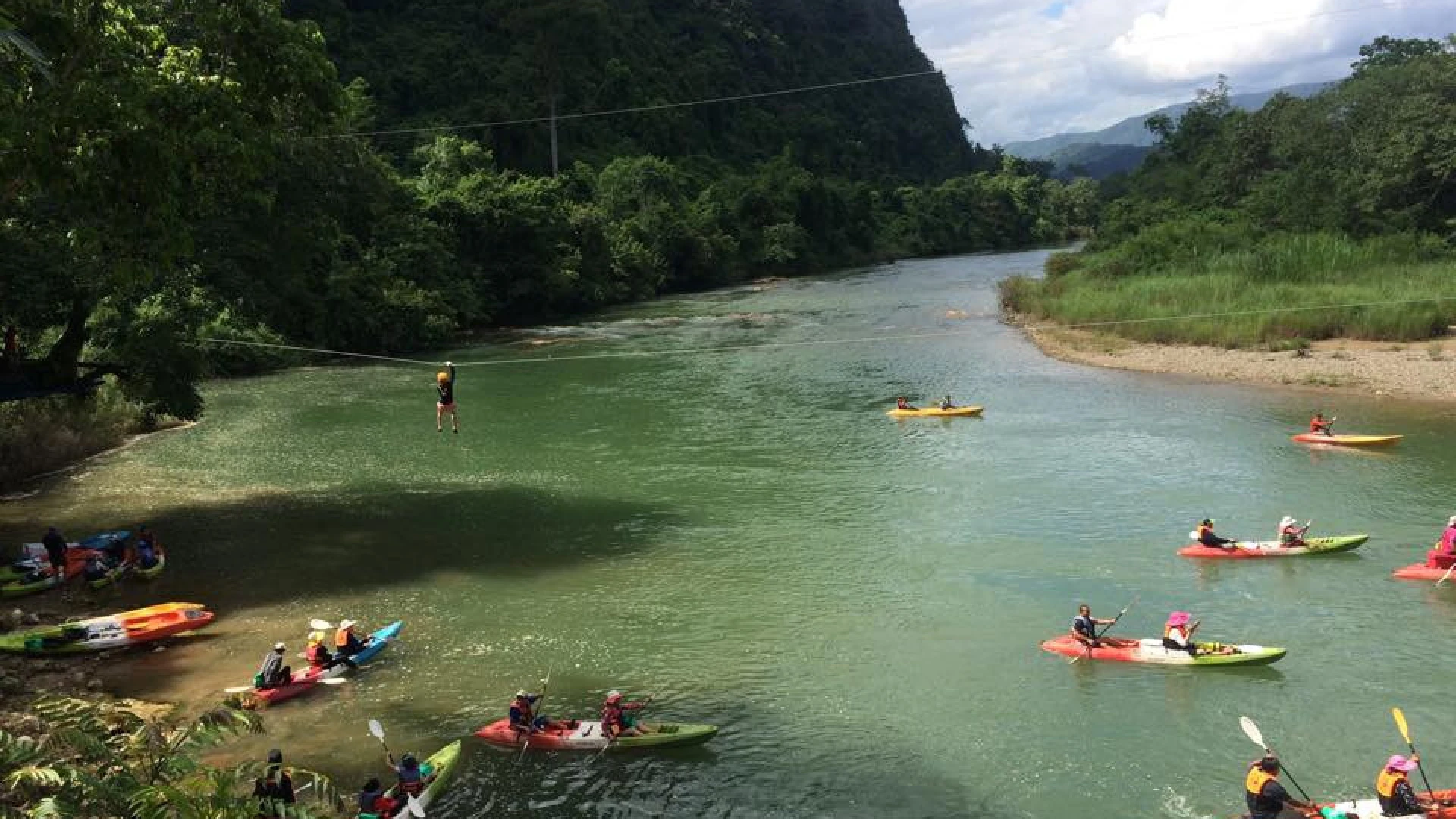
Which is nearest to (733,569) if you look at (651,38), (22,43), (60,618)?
(60,618)

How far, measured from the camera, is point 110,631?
1719 cm

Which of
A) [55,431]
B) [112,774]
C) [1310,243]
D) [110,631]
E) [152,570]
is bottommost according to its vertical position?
[110,631]

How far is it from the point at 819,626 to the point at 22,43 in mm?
14318

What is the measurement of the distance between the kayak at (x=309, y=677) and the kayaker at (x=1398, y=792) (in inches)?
550

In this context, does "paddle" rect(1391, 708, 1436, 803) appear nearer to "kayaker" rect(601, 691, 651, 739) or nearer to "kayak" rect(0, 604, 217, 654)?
"kayaker" rect(601, 691, 651, 739)

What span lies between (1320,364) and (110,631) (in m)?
36.9

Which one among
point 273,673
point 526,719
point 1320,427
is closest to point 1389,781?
point 526,719

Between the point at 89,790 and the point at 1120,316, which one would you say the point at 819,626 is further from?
the point at 1120,316

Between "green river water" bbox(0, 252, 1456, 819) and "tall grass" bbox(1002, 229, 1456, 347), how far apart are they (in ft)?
20.5

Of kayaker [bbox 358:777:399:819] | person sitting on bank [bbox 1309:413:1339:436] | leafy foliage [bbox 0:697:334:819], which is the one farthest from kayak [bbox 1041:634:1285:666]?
person sitting on bank [bbox 1309:413:1339:436]

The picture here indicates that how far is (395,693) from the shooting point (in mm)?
15820

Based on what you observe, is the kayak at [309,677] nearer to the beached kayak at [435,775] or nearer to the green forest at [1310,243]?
the beached kayak at [435,775]

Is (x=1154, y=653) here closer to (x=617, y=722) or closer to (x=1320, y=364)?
(x=617, y=722)

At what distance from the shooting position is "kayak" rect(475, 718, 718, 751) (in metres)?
13.9
